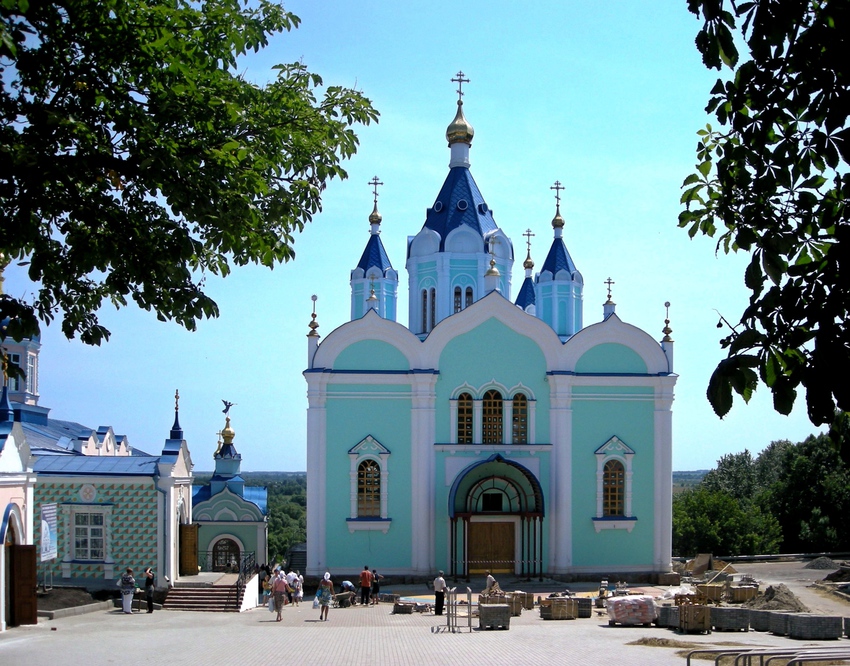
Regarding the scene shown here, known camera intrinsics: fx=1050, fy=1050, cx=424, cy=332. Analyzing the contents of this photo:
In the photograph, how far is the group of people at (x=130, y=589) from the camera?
2117 cm

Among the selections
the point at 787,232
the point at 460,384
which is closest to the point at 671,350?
the point at 460,384

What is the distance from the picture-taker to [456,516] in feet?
85.9

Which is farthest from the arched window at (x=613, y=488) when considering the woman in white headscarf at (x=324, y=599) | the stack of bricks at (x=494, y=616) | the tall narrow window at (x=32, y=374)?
the tall narrow window at (x=32, y=374)

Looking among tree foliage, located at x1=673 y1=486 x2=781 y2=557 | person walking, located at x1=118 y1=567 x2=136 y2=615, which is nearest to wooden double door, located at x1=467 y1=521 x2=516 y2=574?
person walking, located at x1=118 y1=567 x2=136 y2=615

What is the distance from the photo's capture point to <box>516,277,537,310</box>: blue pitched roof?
37.8 metres

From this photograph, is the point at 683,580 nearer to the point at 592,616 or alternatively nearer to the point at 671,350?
the point at 671,350

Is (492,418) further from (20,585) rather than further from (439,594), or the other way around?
(20,585)

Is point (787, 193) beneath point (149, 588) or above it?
above

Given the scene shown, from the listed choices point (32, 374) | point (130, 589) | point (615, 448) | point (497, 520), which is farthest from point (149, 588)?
point (32, 374)

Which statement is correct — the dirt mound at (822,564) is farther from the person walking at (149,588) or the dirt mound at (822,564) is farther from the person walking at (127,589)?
the person walking at (127,589)

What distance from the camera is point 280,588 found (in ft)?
67.4

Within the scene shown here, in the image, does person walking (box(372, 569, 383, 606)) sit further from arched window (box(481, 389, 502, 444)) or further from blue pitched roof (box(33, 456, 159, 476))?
blue pitched roof (box(33, 456, 159, 476))

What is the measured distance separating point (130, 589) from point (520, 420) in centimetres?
1075

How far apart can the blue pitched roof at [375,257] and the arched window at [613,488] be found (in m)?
9.90
